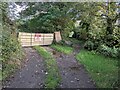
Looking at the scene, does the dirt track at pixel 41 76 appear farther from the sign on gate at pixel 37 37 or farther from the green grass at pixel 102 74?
the sign on gate at pixel 37 37

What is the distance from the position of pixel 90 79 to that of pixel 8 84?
2230 mm

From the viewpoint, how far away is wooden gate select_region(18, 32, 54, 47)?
1274 cm

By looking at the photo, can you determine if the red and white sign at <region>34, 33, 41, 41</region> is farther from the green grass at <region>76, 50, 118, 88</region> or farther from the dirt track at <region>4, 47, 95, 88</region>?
the green grass at <region>76, 50, 118, 88</region>

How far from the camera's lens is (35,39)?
13602 mm

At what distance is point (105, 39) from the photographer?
12789mm

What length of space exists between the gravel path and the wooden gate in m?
4.26

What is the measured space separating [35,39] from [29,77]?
7.20m

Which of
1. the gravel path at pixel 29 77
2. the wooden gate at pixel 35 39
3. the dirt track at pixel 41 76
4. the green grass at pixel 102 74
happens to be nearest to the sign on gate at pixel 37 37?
the wooden gate at pixel 35 39

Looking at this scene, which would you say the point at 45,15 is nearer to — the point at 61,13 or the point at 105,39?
the point at 61,13

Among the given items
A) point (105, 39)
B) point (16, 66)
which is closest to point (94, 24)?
point (105, 39)

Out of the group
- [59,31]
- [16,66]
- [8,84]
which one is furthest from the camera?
[59,31]

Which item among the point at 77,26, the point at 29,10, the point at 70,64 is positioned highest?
the point at 29,10

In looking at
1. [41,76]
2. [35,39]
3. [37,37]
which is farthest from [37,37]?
[41,76]

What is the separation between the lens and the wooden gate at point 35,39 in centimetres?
1274
